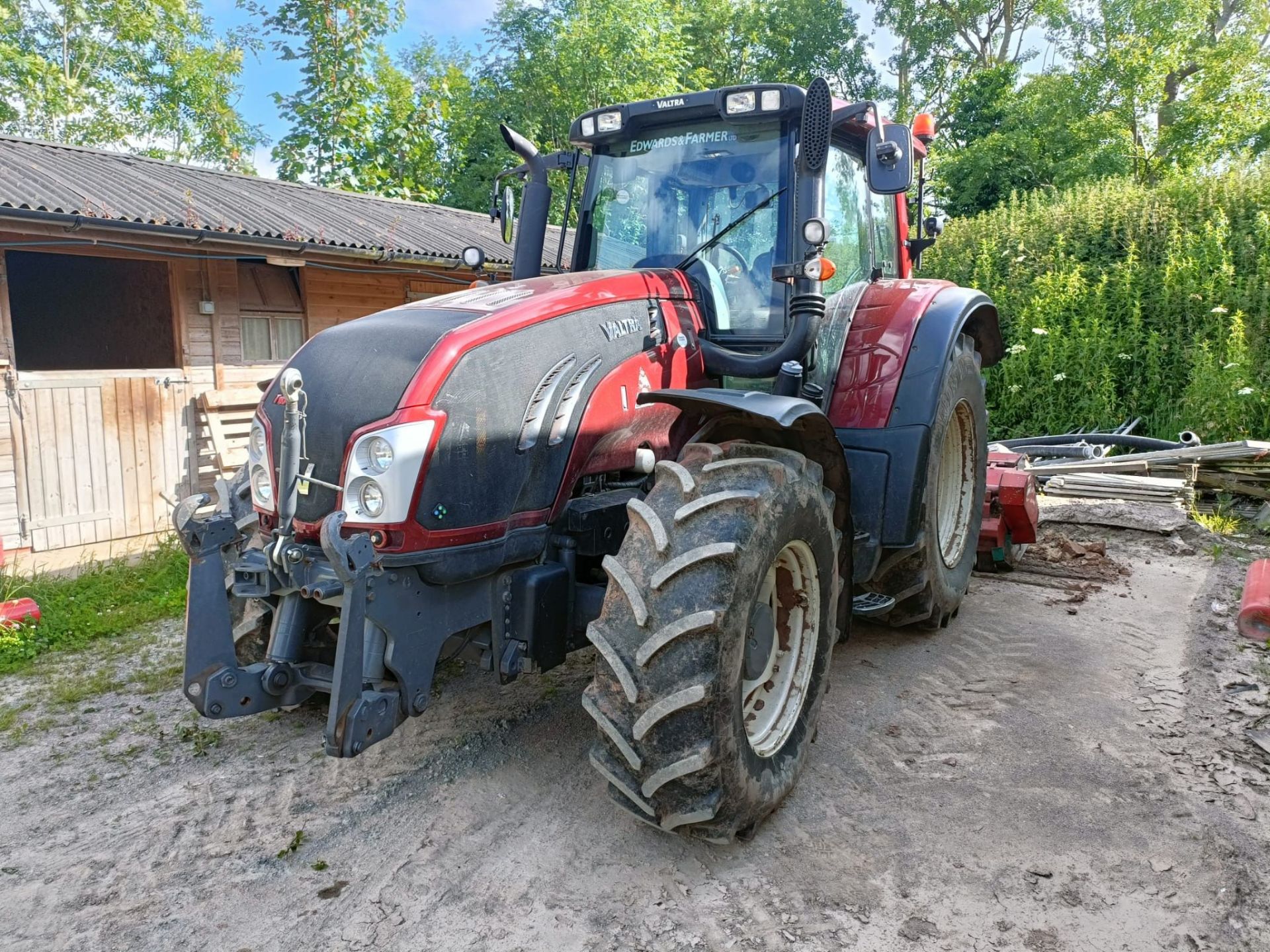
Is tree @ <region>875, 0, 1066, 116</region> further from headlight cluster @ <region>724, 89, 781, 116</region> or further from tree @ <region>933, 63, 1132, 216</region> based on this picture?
headlight cluster @ <region>724, 89, 781, 116</region>

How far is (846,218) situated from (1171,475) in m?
5.23

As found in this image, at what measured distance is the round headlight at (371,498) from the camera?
8.79 feet

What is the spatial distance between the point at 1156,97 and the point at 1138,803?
2114 centimetres

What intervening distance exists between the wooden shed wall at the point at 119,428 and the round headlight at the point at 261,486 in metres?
4.70

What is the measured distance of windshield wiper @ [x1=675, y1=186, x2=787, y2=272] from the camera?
3766 millimetres

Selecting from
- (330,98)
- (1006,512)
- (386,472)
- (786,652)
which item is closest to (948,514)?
(1006,512)

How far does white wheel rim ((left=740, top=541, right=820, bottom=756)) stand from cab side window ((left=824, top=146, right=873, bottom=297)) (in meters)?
1.39

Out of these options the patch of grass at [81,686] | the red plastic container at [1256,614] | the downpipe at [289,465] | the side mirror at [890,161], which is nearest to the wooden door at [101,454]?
the patch of grass at [81,686]

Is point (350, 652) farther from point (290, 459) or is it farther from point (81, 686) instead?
point (81, 686)

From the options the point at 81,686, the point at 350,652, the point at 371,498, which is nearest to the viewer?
the point at 350,652

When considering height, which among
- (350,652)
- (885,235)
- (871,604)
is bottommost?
(871,604)

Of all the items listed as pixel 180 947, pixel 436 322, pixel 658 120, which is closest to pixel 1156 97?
pixel 658 120

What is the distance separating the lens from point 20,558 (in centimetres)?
663

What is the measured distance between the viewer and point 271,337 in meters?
8.73
